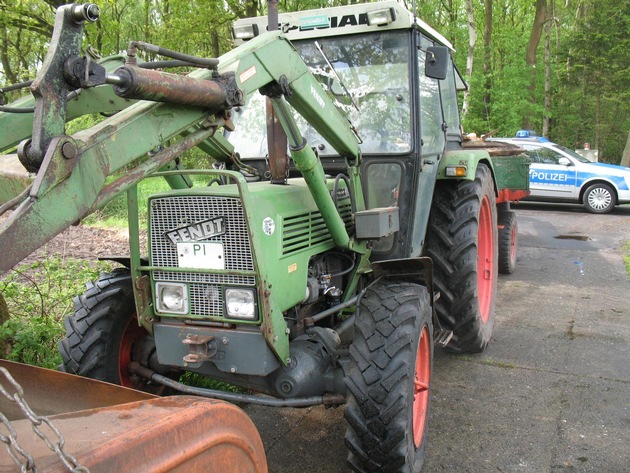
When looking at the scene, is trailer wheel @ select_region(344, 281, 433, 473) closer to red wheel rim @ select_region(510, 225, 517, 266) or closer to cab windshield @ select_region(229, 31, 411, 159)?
cab windshield @ select_region(229, 31, 411, 159)

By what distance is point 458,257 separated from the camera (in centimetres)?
420

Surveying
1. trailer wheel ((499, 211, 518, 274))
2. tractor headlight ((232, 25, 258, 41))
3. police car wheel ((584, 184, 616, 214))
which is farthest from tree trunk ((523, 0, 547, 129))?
tractor headlight ((232, 25, 258, 41))

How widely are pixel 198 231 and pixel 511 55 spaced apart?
71.3 feet

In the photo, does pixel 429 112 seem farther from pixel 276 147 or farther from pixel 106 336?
pixel 106 336

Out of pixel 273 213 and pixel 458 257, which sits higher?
pixel 273 213

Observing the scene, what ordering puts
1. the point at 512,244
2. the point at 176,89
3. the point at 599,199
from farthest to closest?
the point at 599,199, the point at 512,244, the point at 176,89

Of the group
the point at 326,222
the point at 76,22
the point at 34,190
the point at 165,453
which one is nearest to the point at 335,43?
the point at 326,222

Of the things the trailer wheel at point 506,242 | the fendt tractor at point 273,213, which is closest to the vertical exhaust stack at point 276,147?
the fendt tractor at point 273,213

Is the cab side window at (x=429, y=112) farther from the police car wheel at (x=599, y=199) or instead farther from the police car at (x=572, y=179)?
the police car wheel at (x=599, y=199)

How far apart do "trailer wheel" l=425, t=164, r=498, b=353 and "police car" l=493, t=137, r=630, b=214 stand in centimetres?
903

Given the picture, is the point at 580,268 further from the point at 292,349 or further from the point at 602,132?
the point at 602,132

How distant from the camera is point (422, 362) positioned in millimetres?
3391

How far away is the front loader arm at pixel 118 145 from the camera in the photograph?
5.74 ft

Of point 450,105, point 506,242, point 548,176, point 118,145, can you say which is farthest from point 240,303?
point 548,176
